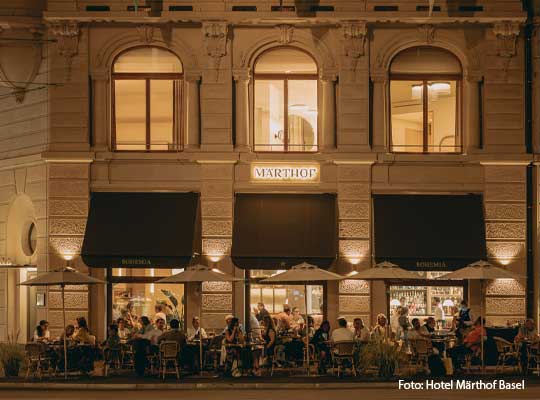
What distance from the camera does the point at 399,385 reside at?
26844mm

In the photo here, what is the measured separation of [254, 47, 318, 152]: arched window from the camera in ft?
115

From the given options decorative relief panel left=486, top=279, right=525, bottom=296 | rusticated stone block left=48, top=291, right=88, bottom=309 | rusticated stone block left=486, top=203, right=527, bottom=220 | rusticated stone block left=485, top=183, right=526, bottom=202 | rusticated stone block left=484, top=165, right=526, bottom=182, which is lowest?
rusticated stone block left=48, top=291, right=88, bottom=309

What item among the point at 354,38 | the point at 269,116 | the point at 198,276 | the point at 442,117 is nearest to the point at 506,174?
the point at 442,117

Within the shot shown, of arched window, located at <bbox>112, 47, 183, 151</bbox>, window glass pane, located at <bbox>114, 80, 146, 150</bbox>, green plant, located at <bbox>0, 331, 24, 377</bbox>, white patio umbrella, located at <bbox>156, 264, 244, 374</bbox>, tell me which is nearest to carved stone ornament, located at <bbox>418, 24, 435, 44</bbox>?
arched window, located at <bbox>112, 47, 183, 151</bbox>

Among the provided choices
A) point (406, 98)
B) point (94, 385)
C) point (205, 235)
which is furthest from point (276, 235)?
point (94, 385)

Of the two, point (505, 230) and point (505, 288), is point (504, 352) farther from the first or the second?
point (505, 230)

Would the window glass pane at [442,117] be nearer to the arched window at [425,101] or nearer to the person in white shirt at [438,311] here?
the arched window at [425,101]

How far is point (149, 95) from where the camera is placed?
35.1 meters

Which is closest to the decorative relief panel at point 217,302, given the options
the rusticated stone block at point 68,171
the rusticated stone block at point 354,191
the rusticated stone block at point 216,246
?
the rusticated stone block at point 216,246

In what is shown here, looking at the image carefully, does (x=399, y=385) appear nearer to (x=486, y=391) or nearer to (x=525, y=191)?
(x=486, y=391)

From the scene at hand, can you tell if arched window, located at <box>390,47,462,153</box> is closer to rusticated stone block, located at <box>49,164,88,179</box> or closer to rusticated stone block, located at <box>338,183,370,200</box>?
rusticated stone block, located at <box>338,183,370,200</box>

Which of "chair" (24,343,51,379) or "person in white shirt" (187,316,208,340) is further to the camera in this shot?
"person in white shirt" (187,316,208,340)

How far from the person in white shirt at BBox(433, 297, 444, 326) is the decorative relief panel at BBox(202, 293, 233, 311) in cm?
607

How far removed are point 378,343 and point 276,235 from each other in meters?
6.53
